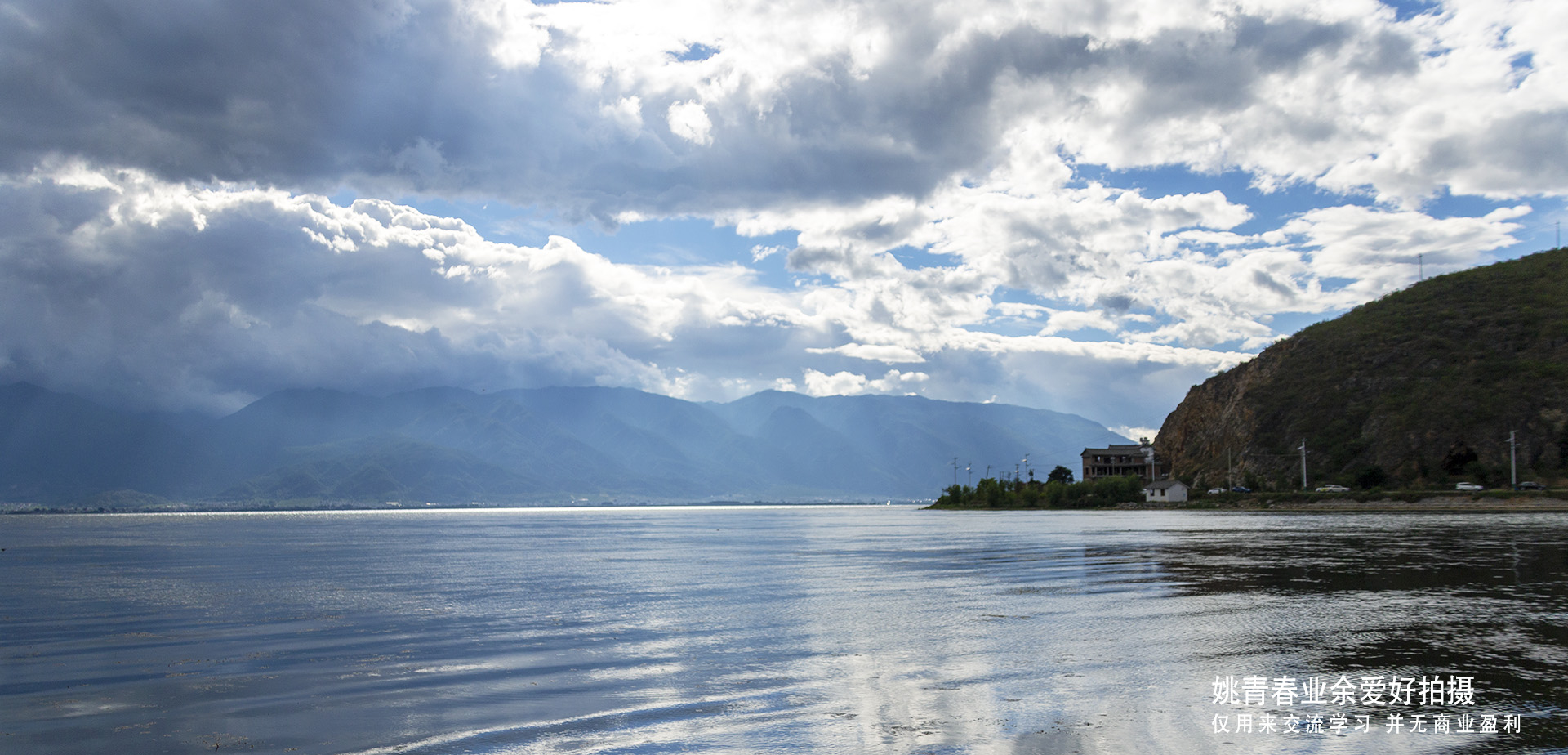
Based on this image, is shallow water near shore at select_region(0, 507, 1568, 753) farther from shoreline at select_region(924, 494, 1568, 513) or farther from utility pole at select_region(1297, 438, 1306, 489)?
utility pole at select_region(1297, 438, 1306, 489)

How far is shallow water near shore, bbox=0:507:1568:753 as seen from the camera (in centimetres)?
1534

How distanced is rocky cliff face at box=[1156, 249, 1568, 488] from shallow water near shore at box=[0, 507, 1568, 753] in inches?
4514

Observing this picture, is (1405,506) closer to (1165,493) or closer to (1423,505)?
(1423,505)

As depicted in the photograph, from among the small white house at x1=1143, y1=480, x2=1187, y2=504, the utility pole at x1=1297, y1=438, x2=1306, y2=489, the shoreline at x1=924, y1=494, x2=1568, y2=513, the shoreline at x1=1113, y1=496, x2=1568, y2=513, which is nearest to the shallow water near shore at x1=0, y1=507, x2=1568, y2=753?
the shoreline at x1=924, y1=494, x2=1568, y2=513

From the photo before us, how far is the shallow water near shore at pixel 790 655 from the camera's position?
1534cm

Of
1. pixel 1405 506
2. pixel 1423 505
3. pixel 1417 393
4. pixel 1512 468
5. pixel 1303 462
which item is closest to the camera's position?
pixel 1512 468

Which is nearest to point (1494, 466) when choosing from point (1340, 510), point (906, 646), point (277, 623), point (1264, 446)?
point (1340, 510)

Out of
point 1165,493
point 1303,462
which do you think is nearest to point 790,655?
point 1303,462

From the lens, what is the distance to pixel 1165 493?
607 feet

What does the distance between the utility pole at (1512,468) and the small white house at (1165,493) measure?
172ft

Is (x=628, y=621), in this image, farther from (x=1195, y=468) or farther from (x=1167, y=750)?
(x=1195, y=468)

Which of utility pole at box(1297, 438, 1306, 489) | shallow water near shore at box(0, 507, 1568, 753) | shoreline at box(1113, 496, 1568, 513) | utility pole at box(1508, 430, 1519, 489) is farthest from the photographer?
utility pole at box(1297, 438, 1306, 489)

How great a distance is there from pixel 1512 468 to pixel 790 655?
153001 millimetres

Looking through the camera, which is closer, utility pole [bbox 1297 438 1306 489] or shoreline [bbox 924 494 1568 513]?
shoreline [bbox 924 494 1568 513]
